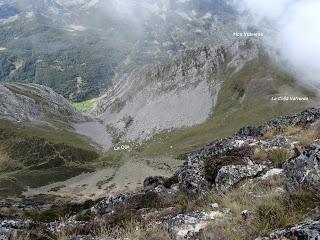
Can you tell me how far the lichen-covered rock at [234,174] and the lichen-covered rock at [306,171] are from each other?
20.8 feet

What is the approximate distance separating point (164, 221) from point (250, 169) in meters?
8.98

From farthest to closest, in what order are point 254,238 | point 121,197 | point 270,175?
point 121,197 < point 270,175 < point 254,238

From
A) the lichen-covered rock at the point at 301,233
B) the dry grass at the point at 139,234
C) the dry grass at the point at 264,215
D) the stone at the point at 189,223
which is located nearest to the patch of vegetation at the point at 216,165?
the stone at the point at 189,223

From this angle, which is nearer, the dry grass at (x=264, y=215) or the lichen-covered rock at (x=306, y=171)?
the dry grass at (x=264, y=215)

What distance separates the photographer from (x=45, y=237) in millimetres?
17359

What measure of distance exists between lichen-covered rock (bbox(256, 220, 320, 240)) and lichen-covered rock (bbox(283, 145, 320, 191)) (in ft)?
12.8

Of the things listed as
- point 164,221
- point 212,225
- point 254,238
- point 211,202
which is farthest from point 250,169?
point 254,238

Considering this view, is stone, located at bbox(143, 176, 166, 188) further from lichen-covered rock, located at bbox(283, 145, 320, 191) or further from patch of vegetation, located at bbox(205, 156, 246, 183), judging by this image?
lichen-covered rock, located at bbox(283, 145, 320, 191)

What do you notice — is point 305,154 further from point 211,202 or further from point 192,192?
point 192,192

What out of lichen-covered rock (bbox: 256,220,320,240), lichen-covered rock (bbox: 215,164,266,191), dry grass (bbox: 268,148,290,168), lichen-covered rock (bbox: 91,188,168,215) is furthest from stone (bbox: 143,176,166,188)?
lichen-covered rock (bbox: 256,220,320,240)

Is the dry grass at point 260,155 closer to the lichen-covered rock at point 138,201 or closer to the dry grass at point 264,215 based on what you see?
the lichen-covered rock at point 138,201

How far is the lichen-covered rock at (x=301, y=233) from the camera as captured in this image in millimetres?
10430

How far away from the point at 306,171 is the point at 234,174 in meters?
8.83

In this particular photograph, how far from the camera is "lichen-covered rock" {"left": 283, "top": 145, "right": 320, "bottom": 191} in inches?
620
